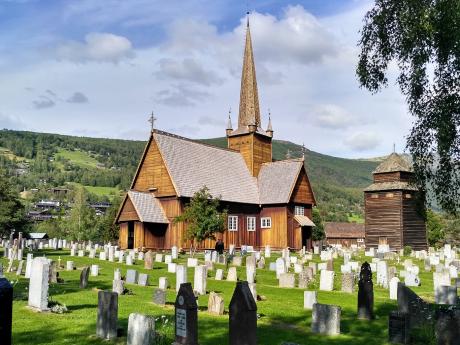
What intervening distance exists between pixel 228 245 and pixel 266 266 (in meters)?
15.1

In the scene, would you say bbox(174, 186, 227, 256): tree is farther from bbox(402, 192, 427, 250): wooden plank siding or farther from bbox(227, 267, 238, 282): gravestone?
bbox(402, 192, 427, 250): wooden plank siding

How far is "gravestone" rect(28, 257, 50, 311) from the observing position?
13.5 metres

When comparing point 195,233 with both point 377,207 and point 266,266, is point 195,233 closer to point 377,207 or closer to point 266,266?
point 266,266

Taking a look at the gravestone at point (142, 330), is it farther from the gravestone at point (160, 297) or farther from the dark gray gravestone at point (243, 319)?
the gravestone at point (160, 297)

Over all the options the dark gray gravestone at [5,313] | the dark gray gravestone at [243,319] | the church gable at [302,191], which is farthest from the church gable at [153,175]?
the dark gray gravestone at [5,313]

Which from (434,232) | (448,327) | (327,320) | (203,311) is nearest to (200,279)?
(203,311)

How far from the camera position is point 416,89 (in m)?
14.3

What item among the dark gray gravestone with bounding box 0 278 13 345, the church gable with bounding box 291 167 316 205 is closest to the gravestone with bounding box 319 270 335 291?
the dark gray gravestone with bounding box 0 278 13 345

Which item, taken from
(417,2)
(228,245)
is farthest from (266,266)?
(417,2)

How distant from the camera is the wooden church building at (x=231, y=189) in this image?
43125 mm

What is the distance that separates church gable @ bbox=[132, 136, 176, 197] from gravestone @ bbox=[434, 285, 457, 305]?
28560 millimetres

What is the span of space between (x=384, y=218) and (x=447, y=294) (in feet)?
142

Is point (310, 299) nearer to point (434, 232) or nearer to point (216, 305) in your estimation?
point (216, 305)

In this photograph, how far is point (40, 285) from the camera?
44.3 ft
